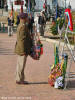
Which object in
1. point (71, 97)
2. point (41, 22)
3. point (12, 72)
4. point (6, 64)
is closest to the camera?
point (71, 97)

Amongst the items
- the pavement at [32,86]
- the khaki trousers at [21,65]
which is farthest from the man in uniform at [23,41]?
the pavement at [32,86]

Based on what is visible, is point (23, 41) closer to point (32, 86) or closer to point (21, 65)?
point (21, 65)

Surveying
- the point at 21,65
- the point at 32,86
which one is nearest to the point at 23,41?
the point at 21,65

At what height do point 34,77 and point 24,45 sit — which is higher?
point 24,45

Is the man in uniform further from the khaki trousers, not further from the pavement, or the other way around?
the pavement

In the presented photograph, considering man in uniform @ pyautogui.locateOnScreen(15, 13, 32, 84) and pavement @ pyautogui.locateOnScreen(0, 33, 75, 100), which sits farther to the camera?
man in uniform @ pyautogui.locateOnScreen(15, 13, 32, 84)

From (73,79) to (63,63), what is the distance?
3.49 feet

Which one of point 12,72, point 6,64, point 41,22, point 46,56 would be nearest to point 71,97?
point 12,72

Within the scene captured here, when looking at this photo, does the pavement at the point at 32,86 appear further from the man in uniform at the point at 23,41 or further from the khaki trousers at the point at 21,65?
the man in uniform at the point at 23,41

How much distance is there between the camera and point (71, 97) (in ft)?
23.6

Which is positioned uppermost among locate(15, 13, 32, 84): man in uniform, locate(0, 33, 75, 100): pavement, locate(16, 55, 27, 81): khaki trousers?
locate(15, 13, 32, 84): man in uniform

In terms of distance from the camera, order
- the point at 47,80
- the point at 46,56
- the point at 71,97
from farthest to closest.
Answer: the point at 46,56, the point at 47,80, the point at 71,97

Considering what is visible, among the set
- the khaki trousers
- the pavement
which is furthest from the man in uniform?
the pavement

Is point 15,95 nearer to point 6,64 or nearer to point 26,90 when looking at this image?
point 26,90
